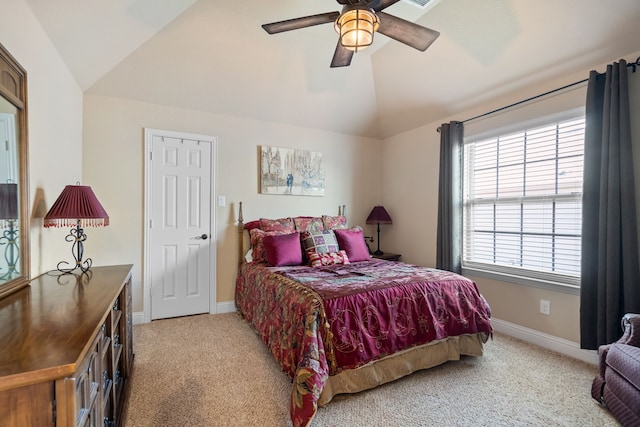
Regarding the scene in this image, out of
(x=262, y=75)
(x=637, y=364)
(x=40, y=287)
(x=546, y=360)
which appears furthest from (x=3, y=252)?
(x=546, y=360)

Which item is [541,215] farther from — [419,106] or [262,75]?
[262,75]

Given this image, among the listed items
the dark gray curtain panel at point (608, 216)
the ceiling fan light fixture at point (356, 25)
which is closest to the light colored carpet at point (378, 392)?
the dark gray curtain panel at point (608, 216)

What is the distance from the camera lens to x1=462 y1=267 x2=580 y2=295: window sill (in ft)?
8.06

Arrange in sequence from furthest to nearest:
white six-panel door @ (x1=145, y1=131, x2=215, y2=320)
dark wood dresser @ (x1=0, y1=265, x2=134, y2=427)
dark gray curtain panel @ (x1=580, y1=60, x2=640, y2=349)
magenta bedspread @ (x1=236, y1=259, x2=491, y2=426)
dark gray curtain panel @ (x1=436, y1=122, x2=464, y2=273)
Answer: dark gray curtain panel @ (x1=436, y1=122, x2=464, y2=273), white six-panel door @ (x1=145, y1=131, x2=215, y2=320), dark gray curtain panel @ (x1=580, y1=60, x2=640, y2=349), magenta bedspread @ (x1=236, y1=259, x2=491, y2=426), dark wood dresser @ (x1=0, y1=265, x2=134, y2=427)

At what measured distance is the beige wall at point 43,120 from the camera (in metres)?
1.62

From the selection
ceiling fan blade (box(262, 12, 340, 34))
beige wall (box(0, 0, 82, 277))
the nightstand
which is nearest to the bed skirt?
the nightstand

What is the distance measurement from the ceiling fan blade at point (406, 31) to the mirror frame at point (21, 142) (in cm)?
201

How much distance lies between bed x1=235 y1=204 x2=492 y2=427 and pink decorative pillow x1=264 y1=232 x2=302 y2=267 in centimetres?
3

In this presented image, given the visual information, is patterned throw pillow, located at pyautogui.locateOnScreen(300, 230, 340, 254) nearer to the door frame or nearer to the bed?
the bed

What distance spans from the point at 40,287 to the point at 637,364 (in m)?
3.18

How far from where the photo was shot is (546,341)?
2582 millimetres

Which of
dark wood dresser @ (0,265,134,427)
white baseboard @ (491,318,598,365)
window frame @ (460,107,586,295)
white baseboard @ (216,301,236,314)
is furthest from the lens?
white baseboard @ (216,301,236,314)

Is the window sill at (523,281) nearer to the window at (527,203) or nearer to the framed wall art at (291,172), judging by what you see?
the window at (527,203)

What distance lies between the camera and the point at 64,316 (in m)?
1.08
